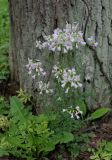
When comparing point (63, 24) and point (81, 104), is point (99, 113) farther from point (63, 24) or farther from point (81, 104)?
point (63, 24)

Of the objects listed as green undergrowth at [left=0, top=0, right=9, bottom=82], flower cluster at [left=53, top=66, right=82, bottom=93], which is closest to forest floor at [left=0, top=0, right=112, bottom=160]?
green undergrowth at [left=0, top=0, right=9, bottom=82]

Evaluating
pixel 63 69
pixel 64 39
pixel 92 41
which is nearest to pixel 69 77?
pixel 63 69

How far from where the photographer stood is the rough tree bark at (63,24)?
337cm

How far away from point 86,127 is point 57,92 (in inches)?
17.4

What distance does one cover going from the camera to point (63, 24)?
3.40 meters

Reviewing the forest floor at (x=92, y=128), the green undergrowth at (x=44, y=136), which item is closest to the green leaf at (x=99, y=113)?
the green undergrowth at (x=44, y=136)

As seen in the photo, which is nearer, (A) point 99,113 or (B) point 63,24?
(B) point 63,24

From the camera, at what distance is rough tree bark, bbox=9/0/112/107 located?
3.37 m

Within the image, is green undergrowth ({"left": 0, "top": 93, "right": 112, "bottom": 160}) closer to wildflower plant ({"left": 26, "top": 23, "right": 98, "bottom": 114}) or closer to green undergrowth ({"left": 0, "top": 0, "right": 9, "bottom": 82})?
wildflower plant ({"left": 26, "top": 23, "right": 98, "bottom": 114})

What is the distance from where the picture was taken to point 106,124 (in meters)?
3.78

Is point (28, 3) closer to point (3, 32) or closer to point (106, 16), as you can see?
point (106, 16)

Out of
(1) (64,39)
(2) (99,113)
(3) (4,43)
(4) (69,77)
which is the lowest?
(2) (99,113)

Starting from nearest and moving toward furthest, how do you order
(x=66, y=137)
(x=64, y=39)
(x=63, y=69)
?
(x=64, y=39)
(x=63, y=69)
(x=66, y=137)

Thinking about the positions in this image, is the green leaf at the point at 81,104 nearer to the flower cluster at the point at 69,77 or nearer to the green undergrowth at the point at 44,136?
the green undergrowth at the point at 44,136
